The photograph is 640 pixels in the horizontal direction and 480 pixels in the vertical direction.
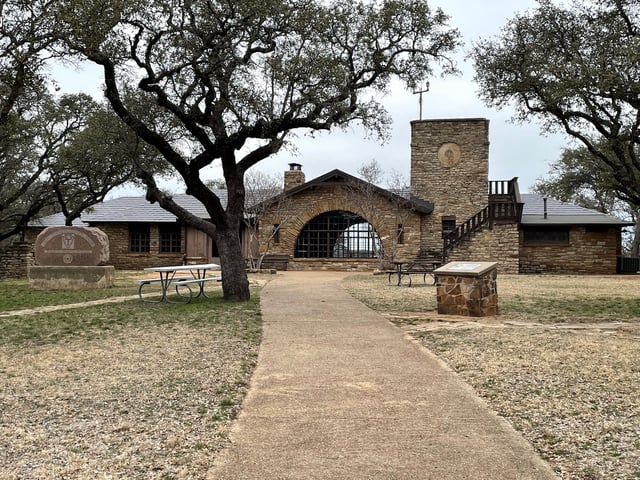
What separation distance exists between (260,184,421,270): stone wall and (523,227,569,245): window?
4.81 meters

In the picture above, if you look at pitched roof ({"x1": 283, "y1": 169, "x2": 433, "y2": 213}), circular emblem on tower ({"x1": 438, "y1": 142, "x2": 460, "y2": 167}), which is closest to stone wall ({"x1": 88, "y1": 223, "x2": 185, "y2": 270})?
pitched roof ({"x1": 283, "y1": 169, "x2": 433, "y2": 213})

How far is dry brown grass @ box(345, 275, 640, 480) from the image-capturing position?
353 cm

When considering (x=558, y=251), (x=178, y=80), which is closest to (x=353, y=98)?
(x=178, y=80)

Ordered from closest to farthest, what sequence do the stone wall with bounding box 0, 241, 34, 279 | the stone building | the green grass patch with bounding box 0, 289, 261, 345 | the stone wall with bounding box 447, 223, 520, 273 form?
the green grass patch with bounding box 0, 289, 261, 345 → the stone wall with bounding box 447, 223, 520, 273 → the stone wall with bounding box 0, 241, 34, 279 → the stone building

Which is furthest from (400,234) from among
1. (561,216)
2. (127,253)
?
(127,253)

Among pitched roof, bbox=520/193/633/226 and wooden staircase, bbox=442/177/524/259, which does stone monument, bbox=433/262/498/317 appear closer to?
wooden staircase, bbox=442/177/524/259

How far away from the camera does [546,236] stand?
24.7 m

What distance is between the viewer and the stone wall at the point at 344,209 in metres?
25.0

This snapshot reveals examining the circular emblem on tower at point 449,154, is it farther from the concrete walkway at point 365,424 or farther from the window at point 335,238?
the concrete walkway at point 365,424

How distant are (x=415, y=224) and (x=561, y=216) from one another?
664cm

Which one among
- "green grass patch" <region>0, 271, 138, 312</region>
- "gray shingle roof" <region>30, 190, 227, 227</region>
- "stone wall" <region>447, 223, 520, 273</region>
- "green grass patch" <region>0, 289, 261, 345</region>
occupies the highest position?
"gray shingle roof" <region>30, 190, 227, 227</region>

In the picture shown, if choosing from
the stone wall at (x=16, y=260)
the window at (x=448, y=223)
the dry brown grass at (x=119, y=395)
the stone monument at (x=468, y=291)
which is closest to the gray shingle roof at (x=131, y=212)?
the stone wall at (x=16, y=260)

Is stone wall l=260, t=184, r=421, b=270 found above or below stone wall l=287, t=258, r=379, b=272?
above

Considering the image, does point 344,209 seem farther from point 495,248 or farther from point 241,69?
point 241,69
